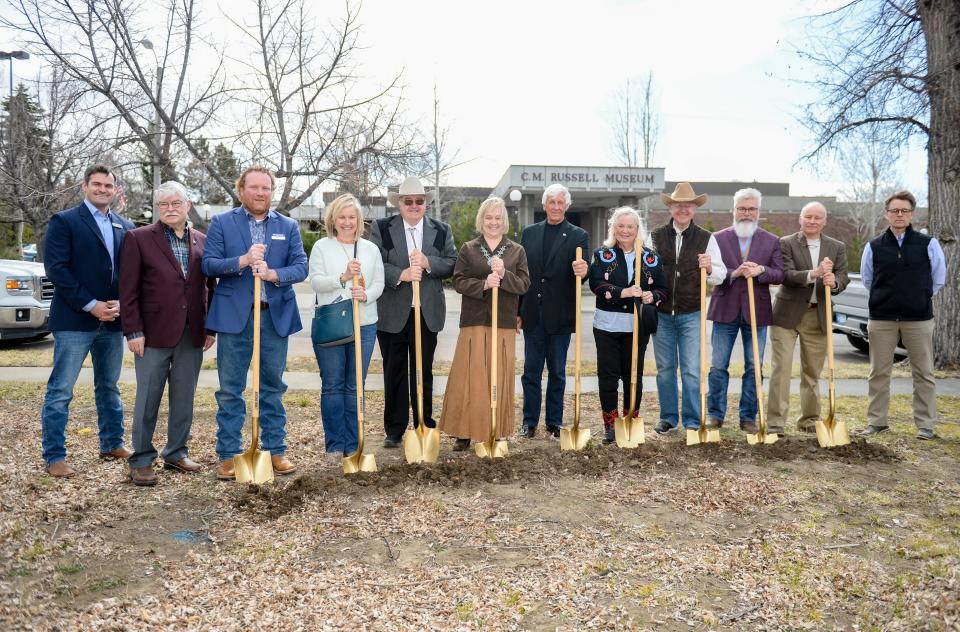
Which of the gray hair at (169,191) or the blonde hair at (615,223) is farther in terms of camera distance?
the blonde hair at (615,223)

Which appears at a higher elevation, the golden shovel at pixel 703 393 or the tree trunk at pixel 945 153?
the tree trunk at pixel 945 153

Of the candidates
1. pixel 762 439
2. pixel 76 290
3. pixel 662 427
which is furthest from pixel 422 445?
pixel 762 439

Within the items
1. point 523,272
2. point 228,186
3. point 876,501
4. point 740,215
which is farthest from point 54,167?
point 876,501

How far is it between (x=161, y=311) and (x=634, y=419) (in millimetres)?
3547

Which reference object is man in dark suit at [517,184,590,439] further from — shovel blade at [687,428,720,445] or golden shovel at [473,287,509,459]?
shovel blade at [687,428,720,445]

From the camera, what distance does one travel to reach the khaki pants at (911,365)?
648 cm

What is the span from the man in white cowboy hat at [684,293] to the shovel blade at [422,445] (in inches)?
81.5

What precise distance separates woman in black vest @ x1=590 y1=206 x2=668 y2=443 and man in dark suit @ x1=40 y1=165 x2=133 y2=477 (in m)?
3.61

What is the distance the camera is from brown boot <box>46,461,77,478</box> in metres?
5.05

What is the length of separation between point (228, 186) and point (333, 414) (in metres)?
5.60

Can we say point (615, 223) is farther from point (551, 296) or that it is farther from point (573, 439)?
point (573, 439)

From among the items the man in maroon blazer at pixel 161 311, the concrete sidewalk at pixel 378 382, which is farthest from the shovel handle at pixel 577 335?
the man in maroon blazer at pixel 161 311

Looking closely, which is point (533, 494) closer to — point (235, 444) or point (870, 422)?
point (235, 444)

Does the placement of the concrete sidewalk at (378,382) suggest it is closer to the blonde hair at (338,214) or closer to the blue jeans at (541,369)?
the blue jeans at (541,369)
